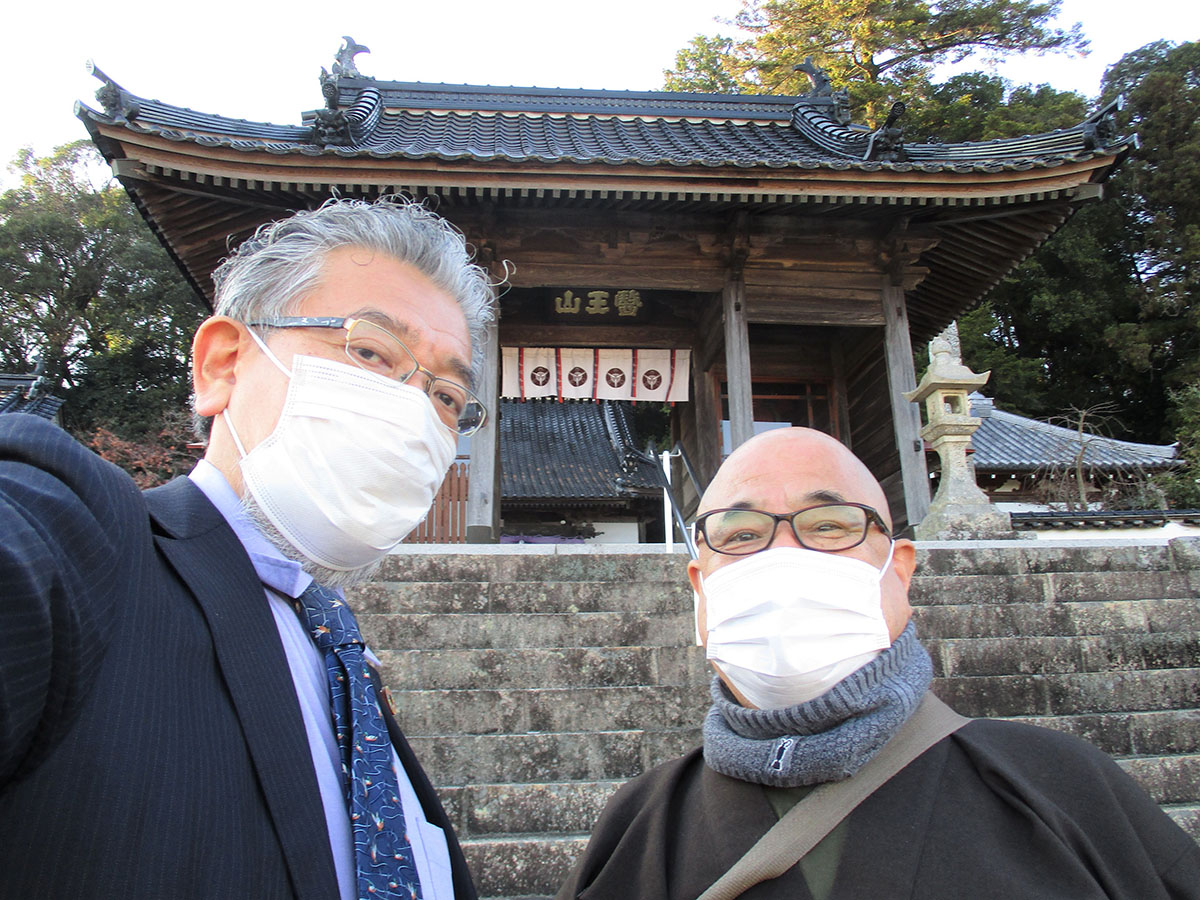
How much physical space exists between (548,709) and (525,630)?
767 millimetres

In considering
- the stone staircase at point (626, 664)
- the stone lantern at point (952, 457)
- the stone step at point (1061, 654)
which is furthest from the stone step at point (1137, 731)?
the stone lantern at point (952, 457)

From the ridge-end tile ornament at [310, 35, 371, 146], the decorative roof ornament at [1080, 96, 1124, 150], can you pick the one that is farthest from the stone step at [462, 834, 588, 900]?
the decorative roof ornament at [1080, 96, 1124, 150]

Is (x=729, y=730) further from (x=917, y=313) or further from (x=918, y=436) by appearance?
(x=917, y=313)

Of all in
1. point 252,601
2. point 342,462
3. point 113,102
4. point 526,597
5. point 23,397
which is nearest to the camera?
point 252,601

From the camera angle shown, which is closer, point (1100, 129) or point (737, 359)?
point (1100, 129)

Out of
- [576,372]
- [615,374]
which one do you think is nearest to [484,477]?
[576,372]

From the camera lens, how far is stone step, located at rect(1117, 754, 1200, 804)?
131 inches

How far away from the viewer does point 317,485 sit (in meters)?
1.28

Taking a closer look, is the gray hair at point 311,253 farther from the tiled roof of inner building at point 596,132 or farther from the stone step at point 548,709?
the tiled roof of inner building at point 596,132

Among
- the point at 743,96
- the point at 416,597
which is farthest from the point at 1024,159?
the point at 416,597

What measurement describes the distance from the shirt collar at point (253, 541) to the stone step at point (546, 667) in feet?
9.95

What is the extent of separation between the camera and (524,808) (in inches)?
123

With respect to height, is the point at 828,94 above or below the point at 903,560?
above

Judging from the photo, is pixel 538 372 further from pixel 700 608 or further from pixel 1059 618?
pixel 700 608
